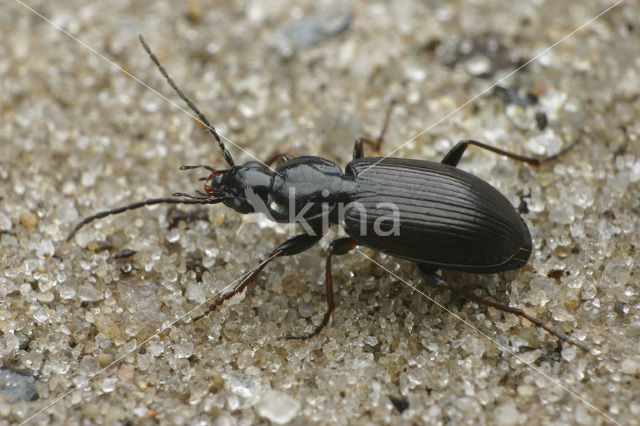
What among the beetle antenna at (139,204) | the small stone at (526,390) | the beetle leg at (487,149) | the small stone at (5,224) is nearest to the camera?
the small stone at (526,390)

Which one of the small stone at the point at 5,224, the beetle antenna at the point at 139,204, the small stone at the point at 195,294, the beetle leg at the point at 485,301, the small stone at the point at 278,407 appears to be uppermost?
the small stone at the point at 5,224

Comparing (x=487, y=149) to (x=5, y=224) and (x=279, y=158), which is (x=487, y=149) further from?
(x=5, y=224)

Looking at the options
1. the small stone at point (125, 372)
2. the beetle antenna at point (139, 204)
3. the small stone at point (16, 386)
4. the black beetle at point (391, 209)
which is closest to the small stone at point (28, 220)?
the beetle antenna at point (139, 204)

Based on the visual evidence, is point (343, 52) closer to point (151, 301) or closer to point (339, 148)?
point (339, 148)

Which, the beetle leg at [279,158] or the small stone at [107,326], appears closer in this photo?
the small stone at [107,326]

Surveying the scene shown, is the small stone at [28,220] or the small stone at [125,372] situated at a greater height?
the small stone at [28,220]

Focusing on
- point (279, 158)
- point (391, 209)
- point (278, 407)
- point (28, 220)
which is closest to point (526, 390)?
point (391, 209)

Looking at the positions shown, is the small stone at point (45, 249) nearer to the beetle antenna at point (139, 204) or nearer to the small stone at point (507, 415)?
the beetle antenna at point (139, 204)

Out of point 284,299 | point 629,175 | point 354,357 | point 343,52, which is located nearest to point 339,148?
point 343,52
